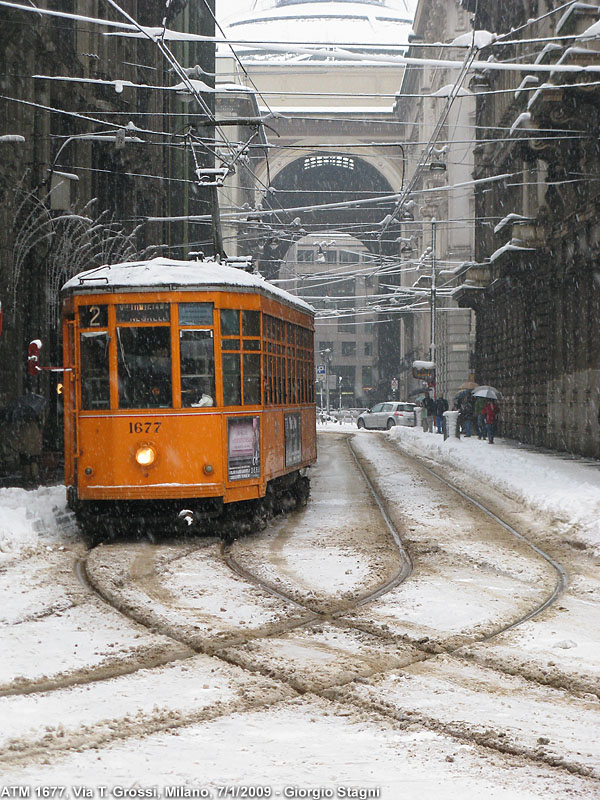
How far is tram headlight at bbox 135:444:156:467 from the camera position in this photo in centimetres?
1112

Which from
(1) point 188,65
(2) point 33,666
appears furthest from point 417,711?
(1) point 188,65

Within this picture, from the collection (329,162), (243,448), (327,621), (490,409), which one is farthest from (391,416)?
(327,621)

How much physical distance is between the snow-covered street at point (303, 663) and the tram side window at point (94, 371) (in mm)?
1404

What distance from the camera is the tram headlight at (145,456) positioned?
1112 centimetres

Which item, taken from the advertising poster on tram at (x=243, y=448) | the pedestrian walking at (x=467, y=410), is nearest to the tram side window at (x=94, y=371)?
the advertising poster on tram at (x=243, y=448)

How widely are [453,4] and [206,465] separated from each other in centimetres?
5201

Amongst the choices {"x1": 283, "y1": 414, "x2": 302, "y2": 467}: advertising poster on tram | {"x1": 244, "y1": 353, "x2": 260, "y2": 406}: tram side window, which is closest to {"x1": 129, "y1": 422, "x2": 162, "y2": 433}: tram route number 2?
{"x1": 244, "y1": 353, "x2": 260, "y2": 406}: tram side window

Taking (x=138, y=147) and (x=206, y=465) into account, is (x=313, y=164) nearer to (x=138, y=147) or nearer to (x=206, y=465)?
(x=138, y=147)

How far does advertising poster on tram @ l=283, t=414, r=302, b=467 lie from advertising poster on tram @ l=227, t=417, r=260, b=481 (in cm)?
186

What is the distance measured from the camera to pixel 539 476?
18547 millimetres

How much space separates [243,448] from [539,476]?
832 centimetres

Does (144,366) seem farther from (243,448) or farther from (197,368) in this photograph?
(243,448)

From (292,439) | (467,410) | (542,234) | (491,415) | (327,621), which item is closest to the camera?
(327,621)

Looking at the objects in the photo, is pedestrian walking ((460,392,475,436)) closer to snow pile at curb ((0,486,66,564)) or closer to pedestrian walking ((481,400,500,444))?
pedestrian walking ((481,400,500,444))
